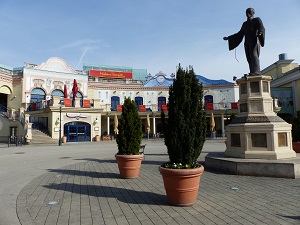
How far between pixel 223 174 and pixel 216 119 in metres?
29.5

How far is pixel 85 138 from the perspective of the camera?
2830 cm

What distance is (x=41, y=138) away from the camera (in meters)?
24.8

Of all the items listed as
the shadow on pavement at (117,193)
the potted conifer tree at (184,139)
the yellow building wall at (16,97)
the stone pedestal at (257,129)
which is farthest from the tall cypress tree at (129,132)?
the yellow building wall at (16,97)

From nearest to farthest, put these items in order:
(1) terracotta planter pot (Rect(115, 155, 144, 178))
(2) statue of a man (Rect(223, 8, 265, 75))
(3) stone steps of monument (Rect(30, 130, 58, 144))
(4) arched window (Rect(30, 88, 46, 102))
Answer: (1) terracotta planter pot (Rect(115, 155, 144, 178)) < (2) statue of a man (Rect(223, 8, 265, 75)) < (3) stone steps of monument (Rect(30, 130, 58, 144)) < (4) arched window (Rect(30, 88, 46, 102))

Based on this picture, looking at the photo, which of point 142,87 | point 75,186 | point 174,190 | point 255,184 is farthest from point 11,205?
point 142,87

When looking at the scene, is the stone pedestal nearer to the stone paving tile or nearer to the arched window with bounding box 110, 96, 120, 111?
the stone paving tile

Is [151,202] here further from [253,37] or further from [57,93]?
[57,93]

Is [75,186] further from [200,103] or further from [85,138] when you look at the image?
[85,138]

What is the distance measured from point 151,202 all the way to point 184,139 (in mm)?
1567

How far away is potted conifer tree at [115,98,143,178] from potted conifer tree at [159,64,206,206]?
2485mm

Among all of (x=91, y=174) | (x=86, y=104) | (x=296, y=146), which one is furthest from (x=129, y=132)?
(x=86, y=104)

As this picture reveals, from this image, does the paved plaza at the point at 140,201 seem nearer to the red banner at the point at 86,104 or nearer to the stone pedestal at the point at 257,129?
the stone pedestal at the point at 257,129

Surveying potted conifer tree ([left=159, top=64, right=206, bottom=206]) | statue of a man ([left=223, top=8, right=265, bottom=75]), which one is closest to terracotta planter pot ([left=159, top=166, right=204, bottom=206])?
potted conifer tree ([left=159, top=64, right=206, bottom=206])

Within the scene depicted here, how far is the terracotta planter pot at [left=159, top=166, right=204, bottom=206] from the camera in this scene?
4605mm
